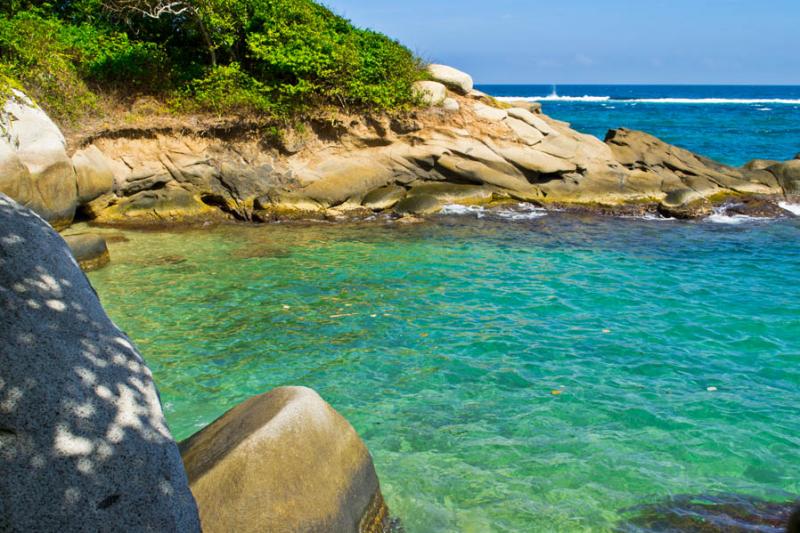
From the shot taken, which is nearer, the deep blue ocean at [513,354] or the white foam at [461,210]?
the deep blue ocean at [513,354]

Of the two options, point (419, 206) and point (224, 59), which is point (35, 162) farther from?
point (419, 206)

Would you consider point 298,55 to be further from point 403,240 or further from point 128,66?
point 403,240

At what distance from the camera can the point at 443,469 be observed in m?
6.91

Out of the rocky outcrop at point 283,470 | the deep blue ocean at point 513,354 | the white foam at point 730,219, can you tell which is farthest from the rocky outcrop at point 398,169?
the rocky outcrop at point 283,470

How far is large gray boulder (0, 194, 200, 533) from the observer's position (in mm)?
3320

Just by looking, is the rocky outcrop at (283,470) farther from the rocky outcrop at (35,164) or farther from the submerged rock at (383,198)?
the submerged rock at (383,198)

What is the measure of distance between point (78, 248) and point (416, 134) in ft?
38.0

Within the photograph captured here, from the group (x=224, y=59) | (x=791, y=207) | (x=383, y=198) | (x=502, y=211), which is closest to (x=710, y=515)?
(x=502, y=211)

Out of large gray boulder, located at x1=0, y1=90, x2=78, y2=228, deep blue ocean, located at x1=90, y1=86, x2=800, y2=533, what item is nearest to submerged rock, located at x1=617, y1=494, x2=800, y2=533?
deep blue ocean, located at x1=90, y1=86, x2=800, y2=533

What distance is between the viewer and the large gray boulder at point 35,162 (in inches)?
566

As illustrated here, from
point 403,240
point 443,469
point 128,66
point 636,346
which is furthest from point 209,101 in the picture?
point 443,469

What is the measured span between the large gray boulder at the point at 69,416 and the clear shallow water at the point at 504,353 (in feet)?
9.74

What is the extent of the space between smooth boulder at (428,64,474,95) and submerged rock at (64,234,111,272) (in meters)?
13.6

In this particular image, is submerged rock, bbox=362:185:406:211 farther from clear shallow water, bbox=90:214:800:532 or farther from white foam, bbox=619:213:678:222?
white foam, bbox=619:213:678:222
